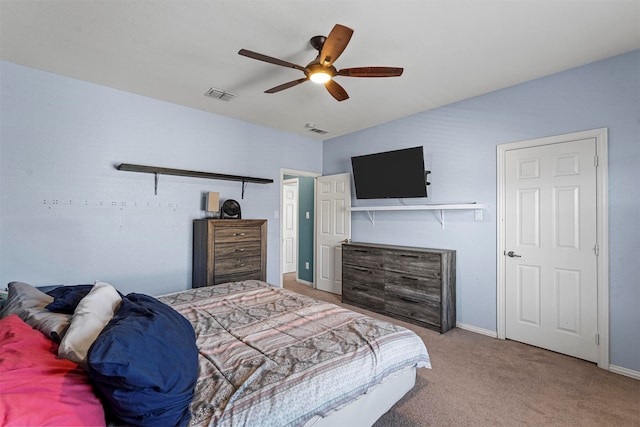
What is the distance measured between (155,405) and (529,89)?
12.8ft

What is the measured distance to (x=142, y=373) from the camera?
985 mm

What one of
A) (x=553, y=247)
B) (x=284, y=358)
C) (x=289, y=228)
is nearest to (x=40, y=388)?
Answer: (x=284, y=358)

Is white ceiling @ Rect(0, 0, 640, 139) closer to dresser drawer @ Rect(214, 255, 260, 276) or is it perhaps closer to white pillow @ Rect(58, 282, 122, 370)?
white pillow @ Rect(58, 282, 122, 370)

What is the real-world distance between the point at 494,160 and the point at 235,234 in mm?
3169

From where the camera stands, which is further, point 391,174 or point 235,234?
point 391,174

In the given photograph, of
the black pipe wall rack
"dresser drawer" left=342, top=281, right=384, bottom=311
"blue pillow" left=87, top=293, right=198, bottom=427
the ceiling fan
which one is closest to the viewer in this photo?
"blue pillow" left=87, top=293, right=198, bottom=427

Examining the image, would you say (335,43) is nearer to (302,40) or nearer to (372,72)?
(372,72)

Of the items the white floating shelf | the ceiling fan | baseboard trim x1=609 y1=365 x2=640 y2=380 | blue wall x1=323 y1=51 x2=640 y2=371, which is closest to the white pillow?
the ceiling fan

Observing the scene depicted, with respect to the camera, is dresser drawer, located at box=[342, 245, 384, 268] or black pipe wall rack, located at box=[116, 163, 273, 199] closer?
black pipe wall rack, located at box=[116, 163, 273, 199]

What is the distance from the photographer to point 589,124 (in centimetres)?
266

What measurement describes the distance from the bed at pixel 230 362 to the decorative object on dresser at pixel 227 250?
4.02 ft

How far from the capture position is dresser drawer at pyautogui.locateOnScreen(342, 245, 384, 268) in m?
3.94

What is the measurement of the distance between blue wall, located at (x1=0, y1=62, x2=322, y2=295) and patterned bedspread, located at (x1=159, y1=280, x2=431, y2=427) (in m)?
1.29

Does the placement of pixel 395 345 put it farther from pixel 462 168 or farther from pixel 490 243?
pixel 462 168
